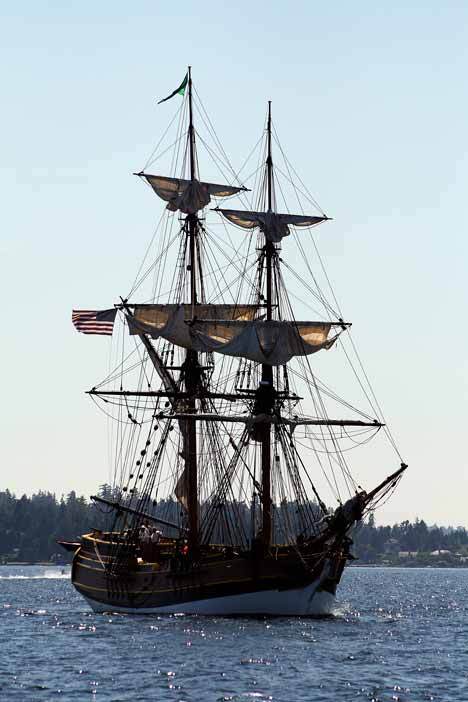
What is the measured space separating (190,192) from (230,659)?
41476 millimetres

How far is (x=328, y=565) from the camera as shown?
79688 millimetres

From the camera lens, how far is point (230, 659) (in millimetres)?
59906

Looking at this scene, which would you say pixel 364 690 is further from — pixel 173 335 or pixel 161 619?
pixel 173 335

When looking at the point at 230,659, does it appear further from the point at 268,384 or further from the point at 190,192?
the point at 190,192

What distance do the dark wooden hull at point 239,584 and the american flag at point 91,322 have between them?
15087mm

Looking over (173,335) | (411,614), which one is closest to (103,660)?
(173,335)

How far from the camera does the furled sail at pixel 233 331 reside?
282 feet

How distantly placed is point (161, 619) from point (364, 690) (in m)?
29.7

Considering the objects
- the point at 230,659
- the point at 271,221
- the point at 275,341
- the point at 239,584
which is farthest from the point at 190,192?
the point at 230,659

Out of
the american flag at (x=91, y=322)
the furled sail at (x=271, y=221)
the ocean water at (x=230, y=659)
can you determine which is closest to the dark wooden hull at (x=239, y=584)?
the ocean water at (x=230, y=659)

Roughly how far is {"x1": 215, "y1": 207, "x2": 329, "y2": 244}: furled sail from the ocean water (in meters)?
22.7

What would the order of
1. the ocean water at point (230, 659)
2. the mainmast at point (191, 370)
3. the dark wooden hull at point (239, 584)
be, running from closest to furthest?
the ocean water at point (230, 659), the dark wooden hull at point (239, 584), the mainmast at point (191, 370)

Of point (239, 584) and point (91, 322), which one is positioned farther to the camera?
point (91, 322)

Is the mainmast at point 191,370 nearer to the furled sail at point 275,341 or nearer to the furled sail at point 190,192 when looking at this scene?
the furled sail at point 190,192
